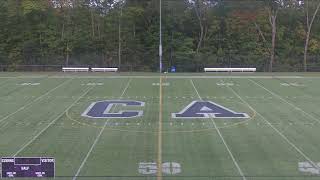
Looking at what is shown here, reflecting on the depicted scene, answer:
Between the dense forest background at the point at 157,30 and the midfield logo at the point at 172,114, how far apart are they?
29.4m

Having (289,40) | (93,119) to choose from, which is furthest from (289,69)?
(93,119)

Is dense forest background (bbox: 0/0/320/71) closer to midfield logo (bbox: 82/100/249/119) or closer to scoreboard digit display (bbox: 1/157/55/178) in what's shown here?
midfield logo (bbox: 82/100/249/119)

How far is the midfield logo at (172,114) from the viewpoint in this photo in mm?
23734

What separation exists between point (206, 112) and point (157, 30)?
3711cm

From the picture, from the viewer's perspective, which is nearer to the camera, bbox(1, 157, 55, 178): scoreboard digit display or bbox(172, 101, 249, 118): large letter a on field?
bbox(1, 157, 55, 178): scoreboard digit display

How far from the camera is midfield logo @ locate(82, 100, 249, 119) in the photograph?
2373cm

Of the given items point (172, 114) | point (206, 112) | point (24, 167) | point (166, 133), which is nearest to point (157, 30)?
point (206, 112)

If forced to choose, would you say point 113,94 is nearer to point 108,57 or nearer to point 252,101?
point 252,101

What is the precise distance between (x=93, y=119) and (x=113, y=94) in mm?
8143

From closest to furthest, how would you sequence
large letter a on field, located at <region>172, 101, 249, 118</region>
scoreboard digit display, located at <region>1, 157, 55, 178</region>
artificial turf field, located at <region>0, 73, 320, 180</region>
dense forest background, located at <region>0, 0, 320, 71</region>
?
scoreboard digit display, located at <region>1, 157, 55, 178</region>
artificial turf field, located at <region>0, 73, 320, 180</region>
large letter a on field, located at <region>172, 101, 249, 118</region>
dense forest background, located at <region>0, 0, 320, 71</region>

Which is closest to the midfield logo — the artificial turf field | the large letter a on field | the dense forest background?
the large letter a on field

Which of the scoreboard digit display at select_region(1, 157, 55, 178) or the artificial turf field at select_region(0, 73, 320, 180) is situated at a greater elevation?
the scoreboard digit display at select_region(1, 157, 55, 178)

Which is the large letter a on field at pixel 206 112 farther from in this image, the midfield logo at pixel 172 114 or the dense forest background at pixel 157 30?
the dense forest background at pixel 157 30

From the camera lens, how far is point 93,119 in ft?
74.8
